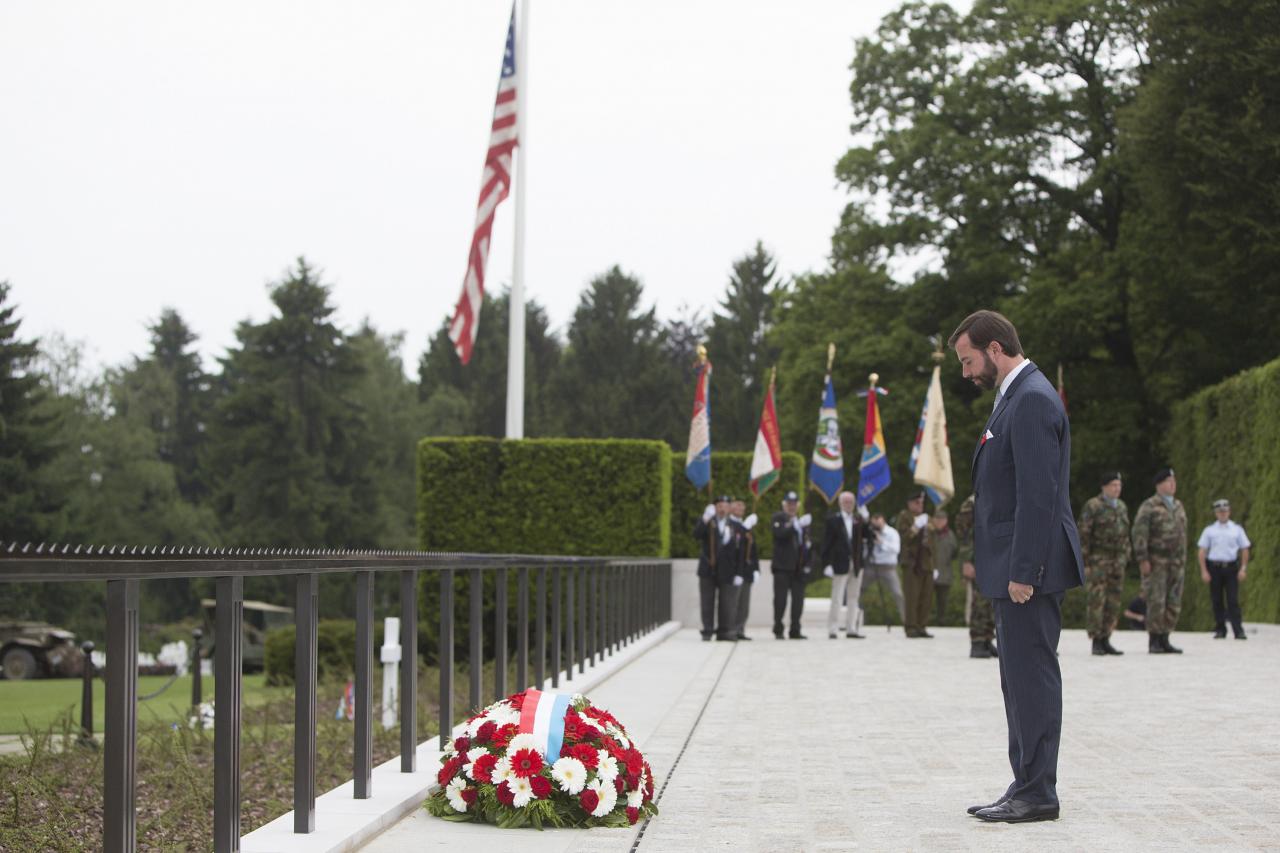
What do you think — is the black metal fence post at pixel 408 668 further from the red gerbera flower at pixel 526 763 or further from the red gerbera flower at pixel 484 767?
the red gerbera flower at pixel 526 763

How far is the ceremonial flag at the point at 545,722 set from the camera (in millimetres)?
6320

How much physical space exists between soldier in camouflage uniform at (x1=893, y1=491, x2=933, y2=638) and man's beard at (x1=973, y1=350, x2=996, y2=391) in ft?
49.1

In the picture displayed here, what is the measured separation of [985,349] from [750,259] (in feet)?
270

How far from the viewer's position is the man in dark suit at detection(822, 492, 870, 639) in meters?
21.6

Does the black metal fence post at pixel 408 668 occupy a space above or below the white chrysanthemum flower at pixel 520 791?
above

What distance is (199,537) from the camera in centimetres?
6506

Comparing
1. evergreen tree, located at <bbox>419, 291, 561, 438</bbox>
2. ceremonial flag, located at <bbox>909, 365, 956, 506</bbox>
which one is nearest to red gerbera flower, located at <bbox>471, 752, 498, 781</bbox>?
ceremonial flag, located at <bbox>909, 365, 956, 506</bbox>

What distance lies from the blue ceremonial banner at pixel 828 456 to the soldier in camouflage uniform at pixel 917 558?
2.75 m

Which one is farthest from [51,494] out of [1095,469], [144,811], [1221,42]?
[144,811]

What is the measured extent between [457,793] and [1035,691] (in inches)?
89.6

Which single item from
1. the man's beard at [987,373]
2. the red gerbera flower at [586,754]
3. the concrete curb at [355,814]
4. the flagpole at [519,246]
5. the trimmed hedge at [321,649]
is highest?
the flagpole at [519,246]

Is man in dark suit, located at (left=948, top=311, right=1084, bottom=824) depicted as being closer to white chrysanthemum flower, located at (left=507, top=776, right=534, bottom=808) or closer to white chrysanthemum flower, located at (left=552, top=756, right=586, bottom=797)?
white chrysanthemum flower, located at (left=552, top=756, right=586, bottom=797)

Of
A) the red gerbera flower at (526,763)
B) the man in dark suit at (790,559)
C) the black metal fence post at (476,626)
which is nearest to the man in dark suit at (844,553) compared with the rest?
the man in dark suit at (790,559)

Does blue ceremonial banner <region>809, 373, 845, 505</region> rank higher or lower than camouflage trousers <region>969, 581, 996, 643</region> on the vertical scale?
higher
